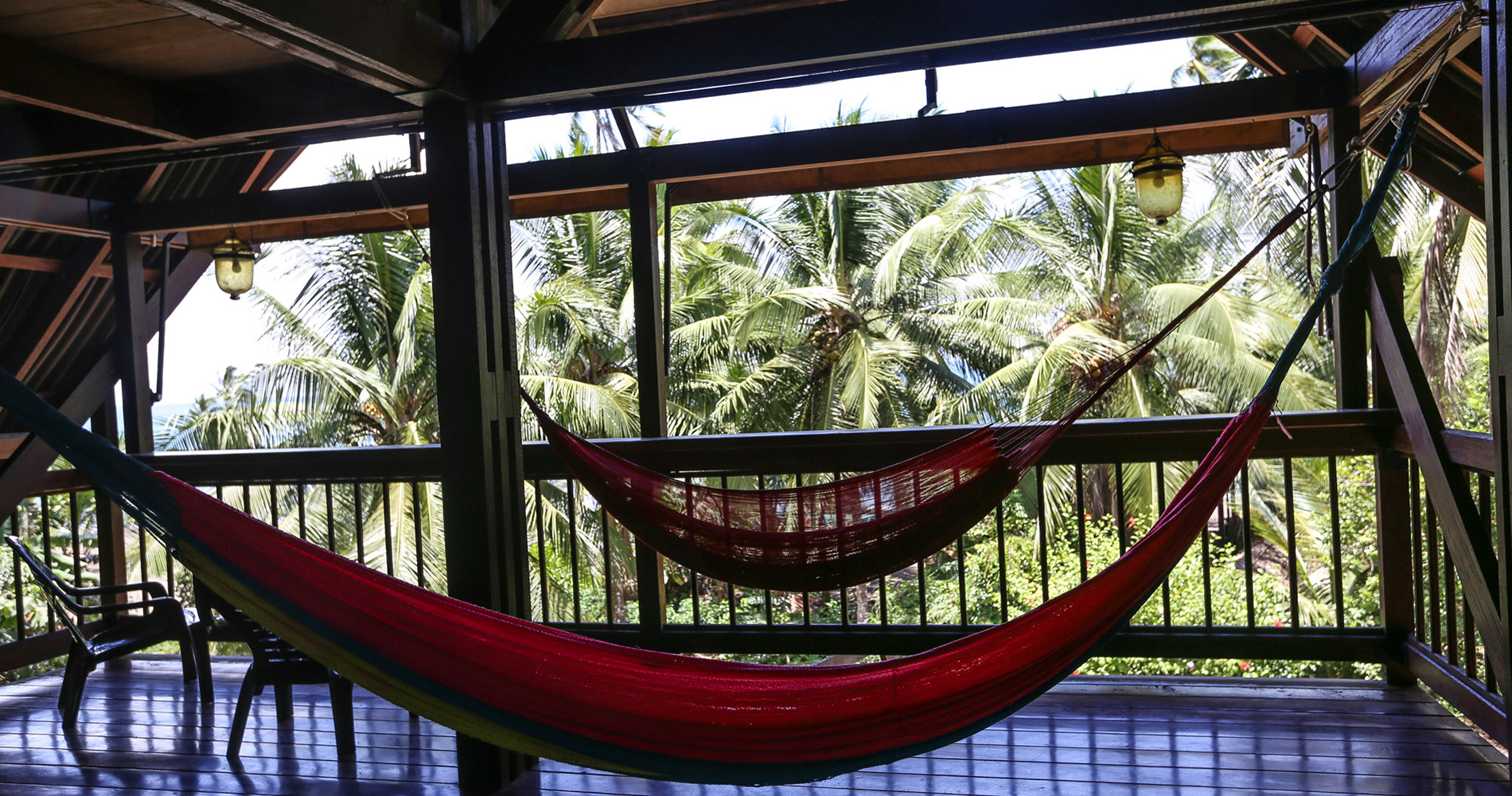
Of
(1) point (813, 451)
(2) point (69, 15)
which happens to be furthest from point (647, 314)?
(2) point (69, 15)

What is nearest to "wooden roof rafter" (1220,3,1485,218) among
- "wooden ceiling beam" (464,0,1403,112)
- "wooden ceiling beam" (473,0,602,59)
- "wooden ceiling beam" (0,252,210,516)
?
"wooden ceiling beam" (464,0,1403,112)

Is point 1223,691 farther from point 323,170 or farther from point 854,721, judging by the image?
point 323,170

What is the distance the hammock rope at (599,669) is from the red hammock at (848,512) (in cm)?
61

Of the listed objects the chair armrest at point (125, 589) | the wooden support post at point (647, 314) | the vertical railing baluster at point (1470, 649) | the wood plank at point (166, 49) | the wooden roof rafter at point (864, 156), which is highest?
the wood plank at point (166, 49)

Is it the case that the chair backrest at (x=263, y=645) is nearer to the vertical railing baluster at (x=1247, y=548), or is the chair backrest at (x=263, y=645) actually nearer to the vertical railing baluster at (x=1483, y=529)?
the vertical railing baluster at (x=1247, y=548)

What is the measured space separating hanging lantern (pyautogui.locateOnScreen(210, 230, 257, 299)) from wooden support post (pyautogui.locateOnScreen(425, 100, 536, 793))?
2.28m

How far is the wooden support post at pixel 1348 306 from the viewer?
287cm

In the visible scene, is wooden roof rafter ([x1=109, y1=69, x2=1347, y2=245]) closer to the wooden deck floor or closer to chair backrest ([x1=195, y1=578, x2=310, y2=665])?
chair backrest ([x1=195, y1=578, x2=310, y2=665])

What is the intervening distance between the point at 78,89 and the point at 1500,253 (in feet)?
9.77

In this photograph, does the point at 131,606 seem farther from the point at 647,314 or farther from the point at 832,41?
the point at 832,41

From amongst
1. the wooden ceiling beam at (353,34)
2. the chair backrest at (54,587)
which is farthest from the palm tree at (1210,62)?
the chair backrest at (54,587)

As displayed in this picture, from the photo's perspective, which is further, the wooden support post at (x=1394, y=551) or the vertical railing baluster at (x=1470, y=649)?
the wooden support post at (x=1394, y=551)

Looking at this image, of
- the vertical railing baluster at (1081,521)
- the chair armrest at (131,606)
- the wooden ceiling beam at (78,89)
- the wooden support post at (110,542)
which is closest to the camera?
the wooden ceiling beam at (78,89)

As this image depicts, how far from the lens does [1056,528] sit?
11.2 meters
